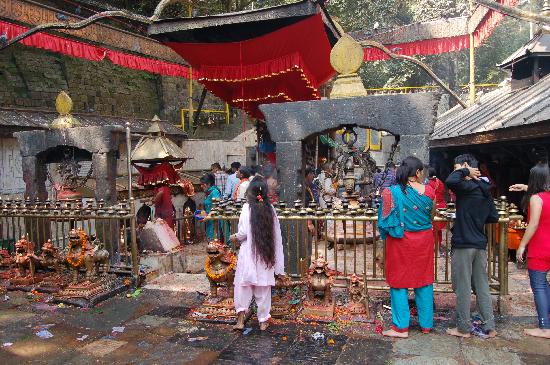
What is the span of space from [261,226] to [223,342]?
134 centimetres

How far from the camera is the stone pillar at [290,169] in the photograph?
6184mm

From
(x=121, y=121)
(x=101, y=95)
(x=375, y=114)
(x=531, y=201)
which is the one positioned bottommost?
(x=531, y=201)

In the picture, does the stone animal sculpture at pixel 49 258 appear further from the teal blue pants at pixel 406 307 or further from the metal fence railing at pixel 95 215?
the teal blue pants at pixel 406 307

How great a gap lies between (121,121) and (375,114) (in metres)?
12.3

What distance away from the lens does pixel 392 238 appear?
4.54m

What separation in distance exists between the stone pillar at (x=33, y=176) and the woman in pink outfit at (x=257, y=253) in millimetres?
5263

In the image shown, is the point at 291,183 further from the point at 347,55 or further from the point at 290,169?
the point at 347,55

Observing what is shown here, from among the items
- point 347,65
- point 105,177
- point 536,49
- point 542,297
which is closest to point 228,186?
point 105,177

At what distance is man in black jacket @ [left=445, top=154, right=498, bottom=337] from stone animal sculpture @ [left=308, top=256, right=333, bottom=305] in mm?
1424

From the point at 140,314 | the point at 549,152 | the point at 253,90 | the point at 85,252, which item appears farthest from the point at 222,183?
the point at 549,152

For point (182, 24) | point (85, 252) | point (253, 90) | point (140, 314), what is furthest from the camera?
point (253, 90)

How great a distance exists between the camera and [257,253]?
4812 mm

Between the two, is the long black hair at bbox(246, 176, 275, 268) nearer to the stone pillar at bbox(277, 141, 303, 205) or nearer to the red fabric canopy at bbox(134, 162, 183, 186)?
the stone pillar at bbox(277, 141, 303, 205)

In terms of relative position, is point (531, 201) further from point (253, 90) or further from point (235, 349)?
point (253, 90)
